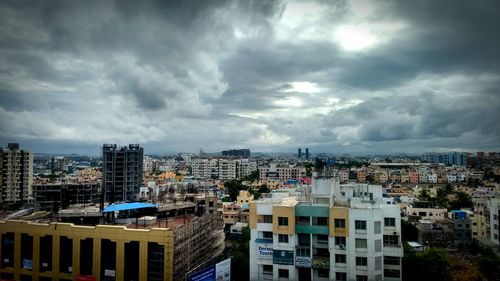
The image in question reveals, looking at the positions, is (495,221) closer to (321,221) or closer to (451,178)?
(321,221)

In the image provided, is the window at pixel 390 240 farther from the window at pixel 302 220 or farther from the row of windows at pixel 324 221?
the window at pixel 302 220

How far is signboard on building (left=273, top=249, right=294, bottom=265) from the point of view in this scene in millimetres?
8602

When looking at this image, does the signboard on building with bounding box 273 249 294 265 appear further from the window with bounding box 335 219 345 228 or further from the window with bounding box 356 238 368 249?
the window with bounding box 356 238 368 249

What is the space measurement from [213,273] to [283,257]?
5.94 ft

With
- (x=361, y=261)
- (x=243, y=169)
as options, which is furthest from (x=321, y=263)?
(x=243, y=169)

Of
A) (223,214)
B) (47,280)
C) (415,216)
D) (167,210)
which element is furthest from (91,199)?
(415,216)

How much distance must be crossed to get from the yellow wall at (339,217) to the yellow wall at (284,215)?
85 centimetres

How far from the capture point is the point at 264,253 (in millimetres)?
8828

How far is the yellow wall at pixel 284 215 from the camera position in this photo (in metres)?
8.62

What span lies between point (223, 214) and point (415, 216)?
1023 cm

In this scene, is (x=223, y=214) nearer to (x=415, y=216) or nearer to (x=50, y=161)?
(x=415, y=216)

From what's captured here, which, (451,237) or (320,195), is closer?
(320,195)

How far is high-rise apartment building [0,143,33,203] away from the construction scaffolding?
20421 mm

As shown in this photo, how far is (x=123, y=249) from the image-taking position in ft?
27.3
